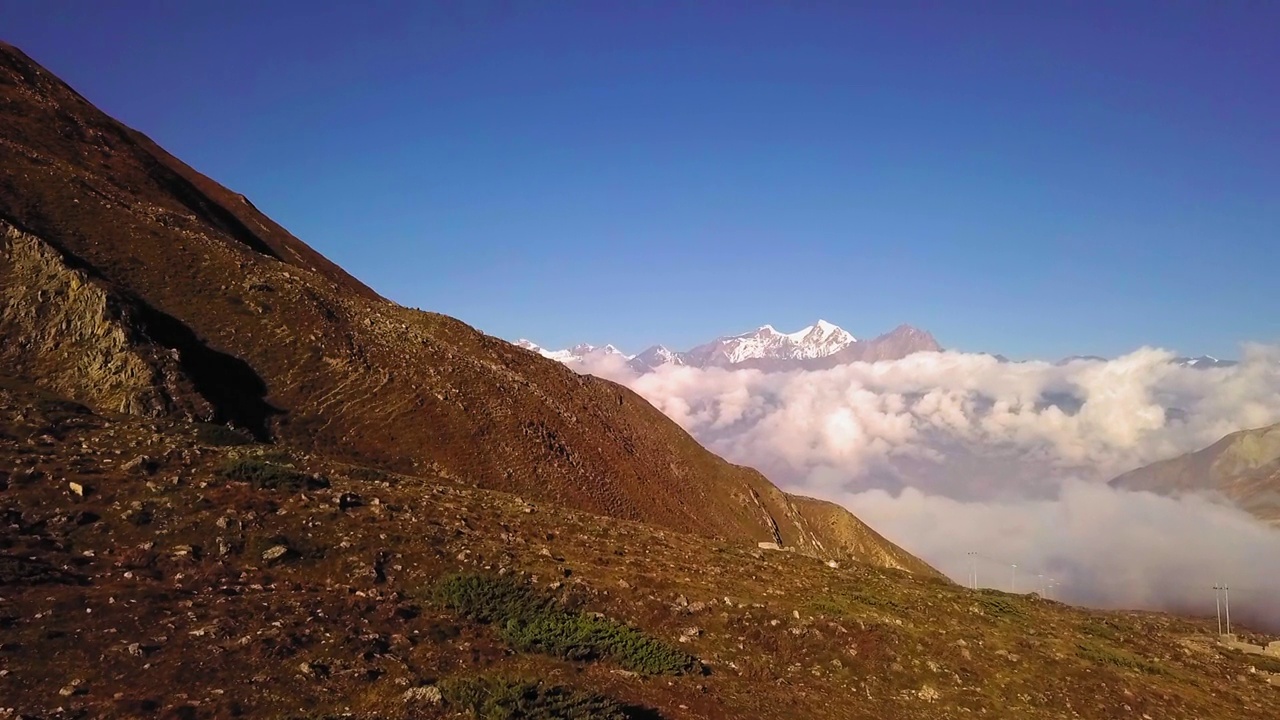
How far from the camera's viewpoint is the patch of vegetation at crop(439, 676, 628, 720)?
36.4 feet

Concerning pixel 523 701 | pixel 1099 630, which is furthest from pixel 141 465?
pixel 1099 630

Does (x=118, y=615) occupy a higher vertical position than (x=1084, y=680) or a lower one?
higher

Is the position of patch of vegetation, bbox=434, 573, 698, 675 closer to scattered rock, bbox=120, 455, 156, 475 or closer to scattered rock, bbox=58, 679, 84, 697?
scattered rock, bbox=58, 679, 84, 697

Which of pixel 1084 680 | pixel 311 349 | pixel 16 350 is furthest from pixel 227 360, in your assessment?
pixel 1084 680

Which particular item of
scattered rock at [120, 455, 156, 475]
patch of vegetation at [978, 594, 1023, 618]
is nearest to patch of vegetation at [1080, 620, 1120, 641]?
patch of vegetation at [978, 594, 1023, 618]

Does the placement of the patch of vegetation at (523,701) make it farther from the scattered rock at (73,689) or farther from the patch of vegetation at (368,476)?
the patch of vegetation at (368,476)

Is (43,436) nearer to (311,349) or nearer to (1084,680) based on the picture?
(311,349)

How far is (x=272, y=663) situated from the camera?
40.1ft

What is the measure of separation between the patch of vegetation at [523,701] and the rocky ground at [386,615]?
0.52 m

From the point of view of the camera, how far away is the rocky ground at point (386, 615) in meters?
11.8

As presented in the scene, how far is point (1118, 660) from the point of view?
22141 millimetres

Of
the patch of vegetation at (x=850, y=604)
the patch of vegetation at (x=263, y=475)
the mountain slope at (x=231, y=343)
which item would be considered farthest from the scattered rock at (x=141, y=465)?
the patch of vegetation at (x=850, y=604)

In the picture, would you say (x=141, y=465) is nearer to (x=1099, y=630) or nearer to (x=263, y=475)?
(x=263, y=475)

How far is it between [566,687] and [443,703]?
2134 mm
